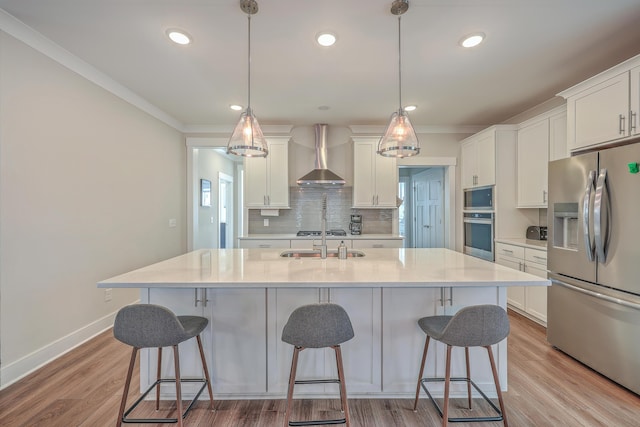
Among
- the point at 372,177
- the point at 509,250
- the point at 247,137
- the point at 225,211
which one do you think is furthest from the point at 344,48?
the point at 225,211

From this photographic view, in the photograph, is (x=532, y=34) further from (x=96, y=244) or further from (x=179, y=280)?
(x=96, y=244)

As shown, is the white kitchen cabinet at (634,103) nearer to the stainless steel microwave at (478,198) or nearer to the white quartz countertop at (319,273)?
the white quartz countertop at (319,273)

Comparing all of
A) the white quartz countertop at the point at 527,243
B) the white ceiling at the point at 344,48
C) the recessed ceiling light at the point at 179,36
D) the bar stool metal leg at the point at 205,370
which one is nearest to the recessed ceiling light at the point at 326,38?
the white ceiling at the point at 344,48

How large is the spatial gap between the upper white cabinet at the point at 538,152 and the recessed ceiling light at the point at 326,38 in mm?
2507

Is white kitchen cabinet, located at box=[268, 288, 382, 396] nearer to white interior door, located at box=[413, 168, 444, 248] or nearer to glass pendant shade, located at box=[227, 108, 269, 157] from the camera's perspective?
glass pendant shade, located at box=[227, 108, 269, 157]

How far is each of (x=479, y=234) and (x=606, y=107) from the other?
7.06 ft

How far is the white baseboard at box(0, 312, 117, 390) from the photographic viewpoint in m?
2.13

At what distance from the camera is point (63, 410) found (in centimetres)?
190

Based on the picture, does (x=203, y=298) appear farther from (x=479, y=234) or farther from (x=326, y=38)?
(x=479, y=234)

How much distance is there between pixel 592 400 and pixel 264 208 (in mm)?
3878

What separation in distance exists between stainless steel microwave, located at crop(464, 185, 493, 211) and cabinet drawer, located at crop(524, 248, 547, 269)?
2.69 feet

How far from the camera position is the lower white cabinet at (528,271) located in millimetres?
3115

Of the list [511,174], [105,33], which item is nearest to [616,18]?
[511,174]

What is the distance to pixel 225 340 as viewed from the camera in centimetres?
197
